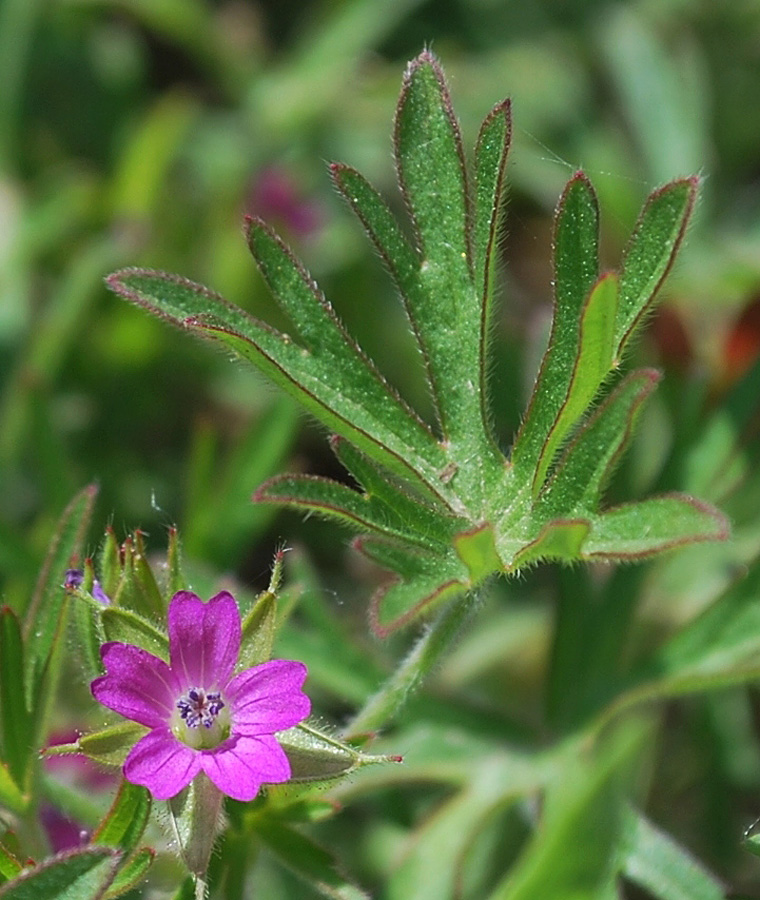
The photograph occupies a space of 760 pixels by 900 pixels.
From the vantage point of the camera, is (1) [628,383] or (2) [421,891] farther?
(2) [421,891]

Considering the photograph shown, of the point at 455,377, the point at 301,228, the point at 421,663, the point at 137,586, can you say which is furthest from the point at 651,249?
the point at 301,228

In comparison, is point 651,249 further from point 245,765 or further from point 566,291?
point 245,765

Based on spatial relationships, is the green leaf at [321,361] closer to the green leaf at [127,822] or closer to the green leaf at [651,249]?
the green leaf at [651,249]

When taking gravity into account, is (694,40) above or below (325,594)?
above

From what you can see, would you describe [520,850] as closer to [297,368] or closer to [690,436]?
[690,436]

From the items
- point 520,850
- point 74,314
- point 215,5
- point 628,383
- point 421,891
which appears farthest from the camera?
point 215,5

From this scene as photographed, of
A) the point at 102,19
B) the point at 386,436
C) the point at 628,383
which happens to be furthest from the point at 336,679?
the point at 102,19

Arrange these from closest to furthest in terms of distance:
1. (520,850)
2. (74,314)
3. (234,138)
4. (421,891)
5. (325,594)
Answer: (421,891) < (520,850) < (325,594) < (74,314) < (234,138)
